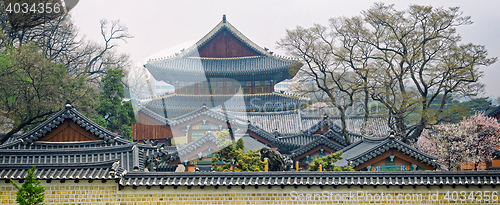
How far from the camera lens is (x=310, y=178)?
1171 cm

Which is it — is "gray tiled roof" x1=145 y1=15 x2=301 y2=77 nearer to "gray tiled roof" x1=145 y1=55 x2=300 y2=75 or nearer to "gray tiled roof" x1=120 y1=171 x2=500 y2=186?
"gray tiled roof" x1=145 y1=55 x2=300 y2=75

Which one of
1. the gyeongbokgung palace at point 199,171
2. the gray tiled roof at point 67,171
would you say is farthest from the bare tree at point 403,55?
the gray tiled roof at point 67,171

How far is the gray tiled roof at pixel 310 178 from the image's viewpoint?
38.0 ft

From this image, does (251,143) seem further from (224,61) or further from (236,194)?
(224,61)

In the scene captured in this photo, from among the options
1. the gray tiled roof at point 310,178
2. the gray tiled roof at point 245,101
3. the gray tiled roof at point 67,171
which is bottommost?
the gray tiled roof at point 310,178

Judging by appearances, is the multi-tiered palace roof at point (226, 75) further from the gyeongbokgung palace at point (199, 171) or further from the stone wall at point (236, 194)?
the stone wall at point (236, 194)

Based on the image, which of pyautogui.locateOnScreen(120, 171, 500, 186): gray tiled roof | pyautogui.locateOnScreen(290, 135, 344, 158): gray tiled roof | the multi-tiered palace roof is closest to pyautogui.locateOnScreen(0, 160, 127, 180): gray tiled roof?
pyautogui.locateOnScreen(120, 171, 500, 186): gray tiled roof

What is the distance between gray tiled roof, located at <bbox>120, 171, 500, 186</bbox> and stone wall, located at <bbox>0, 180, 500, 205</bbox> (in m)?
0.27

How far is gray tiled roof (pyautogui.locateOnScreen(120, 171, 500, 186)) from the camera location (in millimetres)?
11586

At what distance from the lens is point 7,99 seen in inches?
997

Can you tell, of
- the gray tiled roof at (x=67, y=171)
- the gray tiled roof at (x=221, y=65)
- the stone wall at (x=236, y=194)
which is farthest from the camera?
the gray tiled roof at (x=221, y=65)

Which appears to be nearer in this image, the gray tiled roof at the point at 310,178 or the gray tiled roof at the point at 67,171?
the gray tiled roof at the point at 67,171

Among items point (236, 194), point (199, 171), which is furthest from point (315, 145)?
point (236, 194)

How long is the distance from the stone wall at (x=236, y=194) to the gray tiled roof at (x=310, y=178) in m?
0.27
